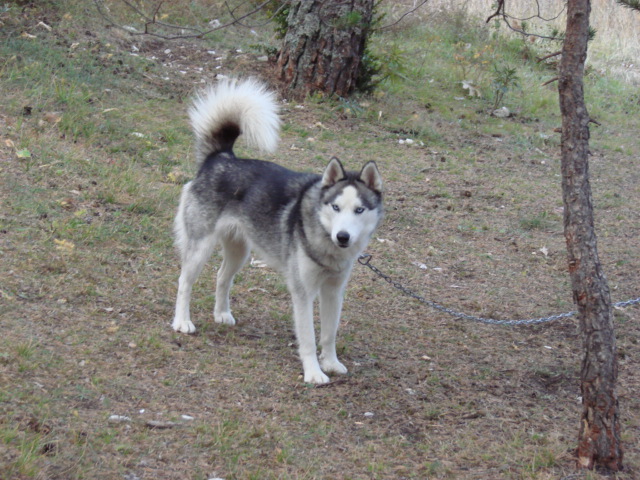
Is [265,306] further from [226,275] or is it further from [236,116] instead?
[236,116]

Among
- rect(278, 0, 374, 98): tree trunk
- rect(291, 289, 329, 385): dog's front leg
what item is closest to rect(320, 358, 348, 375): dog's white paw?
rect(291, 289, 329, 385): dog's front leg

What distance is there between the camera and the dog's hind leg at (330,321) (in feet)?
13.7

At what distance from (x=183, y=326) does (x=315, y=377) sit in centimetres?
97

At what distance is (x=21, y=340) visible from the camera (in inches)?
143

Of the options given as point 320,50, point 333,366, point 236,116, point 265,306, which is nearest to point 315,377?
point 333,366

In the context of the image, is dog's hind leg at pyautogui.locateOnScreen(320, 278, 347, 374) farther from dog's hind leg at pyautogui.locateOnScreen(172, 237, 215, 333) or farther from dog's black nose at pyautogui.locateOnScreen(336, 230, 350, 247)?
dog's hind leg at pyautogui.locateOnScreen(172, 237, 215, 333)

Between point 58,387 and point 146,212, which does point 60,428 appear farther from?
point 146,212

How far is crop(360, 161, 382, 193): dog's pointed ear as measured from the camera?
4.02 m

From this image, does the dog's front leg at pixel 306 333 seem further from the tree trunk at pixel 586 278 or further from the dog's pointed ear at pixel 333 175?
the tree trunk at pixel 586 278

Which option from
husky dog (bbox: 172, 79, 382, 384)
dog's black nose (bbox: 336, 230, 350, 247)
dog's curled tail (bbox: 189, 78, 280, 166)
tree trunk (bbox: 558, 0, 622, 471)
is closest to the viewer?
tree trunk (bbox: 558, 0, 622, 471)

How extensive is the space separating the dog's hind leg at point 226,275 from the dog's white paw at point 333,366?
79 centimetres

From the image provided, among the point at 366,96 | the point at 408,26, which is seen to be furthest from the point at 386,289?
the point at 408,26

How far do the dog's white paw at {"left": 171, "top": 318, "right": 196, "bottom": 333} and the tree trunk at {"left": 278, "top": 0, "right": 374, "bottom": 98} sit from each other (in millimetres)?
5330

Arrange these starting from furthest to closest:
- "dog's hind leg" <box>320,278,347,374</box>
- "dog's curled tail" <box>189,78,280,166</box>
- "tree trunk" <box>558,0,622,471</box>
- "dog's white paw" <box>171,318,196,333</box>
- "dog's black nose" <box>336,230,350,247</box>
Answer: "dog's curled tail" <box>189,78,280,166</box> → "dog's white paw" <box>171,318,196,333</box> → "dog's hind leg" <box>320,278,347,374</box> → "dog's black nose" <box>336,230,350,247</box> → "tree trunk" <box>558,0,622,471</box>
